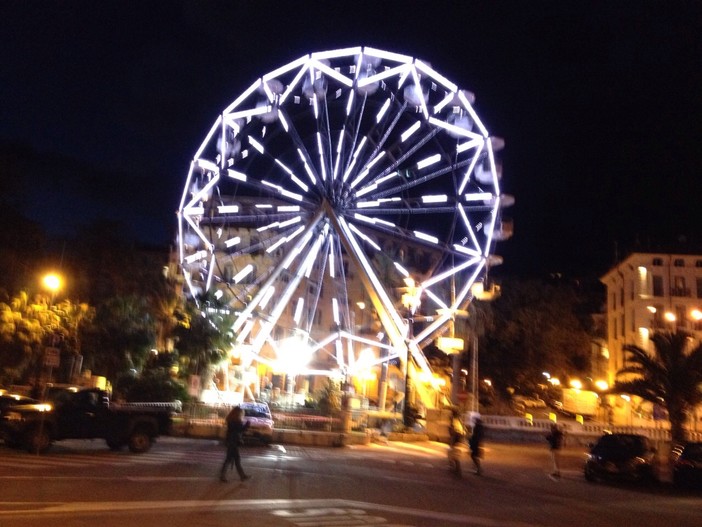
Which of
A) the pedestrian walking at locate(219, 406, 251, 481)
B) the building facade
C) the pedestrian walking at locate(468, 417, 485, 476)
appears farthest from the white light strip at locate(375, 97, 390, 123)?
the building facade

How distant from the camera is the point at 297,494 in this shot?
1345 centimetres

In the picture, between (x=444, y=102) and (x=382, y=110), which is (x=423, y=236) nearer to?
(x=382, y=110)

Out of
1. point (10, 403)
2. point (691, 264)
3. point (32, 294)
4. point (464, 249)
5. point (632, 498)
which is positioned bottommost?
point (632, 498)

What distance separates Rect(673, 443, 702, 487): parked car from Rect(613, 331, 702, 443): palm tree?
29.0ft

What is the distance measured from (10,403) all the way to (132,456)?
13.0ft

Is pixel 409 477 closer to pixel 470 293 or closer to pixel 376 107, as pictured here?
pixel 470 293

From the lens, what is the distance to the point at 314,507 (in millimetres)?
11930

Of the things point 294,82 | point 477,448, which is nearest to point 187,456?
point 477,448

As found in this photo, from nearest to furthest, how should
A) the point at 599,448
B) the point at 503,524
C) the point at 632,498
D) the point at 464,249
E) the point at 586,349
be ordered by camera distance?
the point at 503,524, the point at 632,498, the point at 599,448, the point at 464,249, the point at 586,349

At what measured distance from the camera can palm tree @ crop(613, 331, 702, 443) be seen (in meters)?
29.5

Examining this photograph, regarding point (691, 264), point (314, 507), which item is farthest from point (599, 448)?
point (691, 264)

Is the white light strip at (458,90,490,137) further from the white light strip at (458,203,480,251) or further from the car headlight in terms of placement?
the car headlight

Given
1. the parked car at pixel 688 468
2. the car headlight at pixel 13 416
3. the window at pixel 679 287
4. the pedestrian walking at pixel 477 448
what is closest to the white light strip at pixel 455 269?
the pedestrian walking at pixel 477 448

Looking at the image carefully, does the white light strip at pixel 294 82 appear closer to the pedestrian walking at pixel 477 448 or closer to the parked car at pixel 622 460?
the pedestrian walking at pixel 477 448
